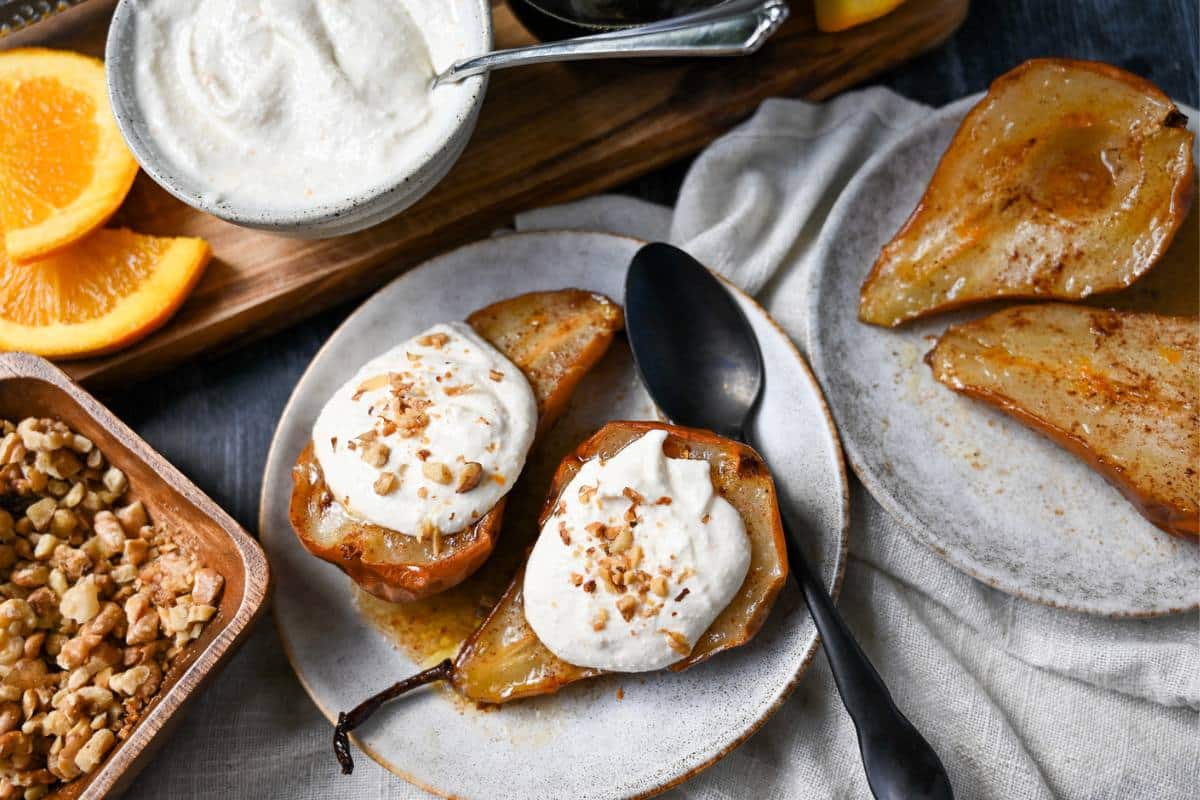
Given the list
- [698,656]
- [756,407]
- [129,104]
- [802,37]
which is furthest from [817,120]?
[129,104]

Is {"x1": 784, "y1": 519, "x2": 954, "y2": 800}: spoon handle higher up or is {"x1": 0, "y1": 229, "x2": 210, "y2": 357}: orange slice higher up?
{"x1": 0, "y1": 229, "x2": 210, "y2": 357}: orange slice

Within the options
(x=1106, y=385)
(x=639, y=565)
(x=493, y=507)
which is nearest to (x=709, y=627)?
(x=639, y=565)

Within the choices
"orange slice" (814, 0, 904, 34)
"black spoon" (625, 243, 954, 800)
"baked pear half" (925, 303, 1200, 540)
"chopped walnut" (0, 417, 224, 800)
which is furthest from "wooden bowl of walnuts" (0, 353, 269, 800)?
"orange slice" (814, 0, 904, 34)

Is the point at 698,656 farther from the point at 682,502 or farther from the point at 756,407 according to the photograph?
the point at 756,407

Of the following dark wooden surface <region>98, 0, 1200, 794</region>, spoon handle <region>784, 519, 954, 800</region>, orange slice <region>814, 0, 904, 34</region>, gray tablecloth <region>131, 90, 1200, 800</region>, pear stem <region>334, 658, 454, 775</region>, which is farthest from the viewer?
dark wooden surface <region>98, 0, 1200, 794</region>

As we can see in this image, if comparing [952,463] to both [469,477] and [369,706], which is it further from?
[369,706]

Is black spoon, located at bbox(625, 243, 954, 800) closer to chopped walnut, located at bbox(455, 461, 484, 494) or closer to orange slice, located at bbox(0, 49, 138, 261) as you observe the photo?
chopped walnut, located at bbox(455, 461, 484, 494)

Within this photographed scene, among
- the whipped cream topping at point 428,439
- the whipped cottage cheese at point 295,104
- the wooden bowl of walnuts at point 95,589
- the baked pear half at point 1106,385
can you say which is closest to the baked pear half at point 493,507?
the whipped cream topping at point 428,439
